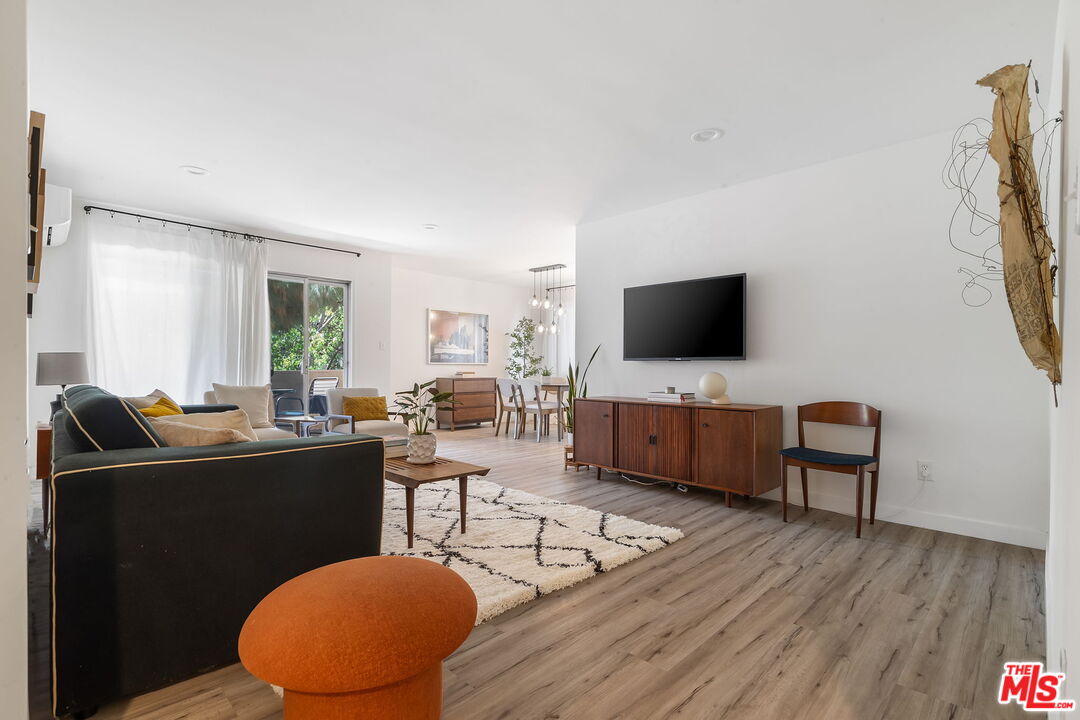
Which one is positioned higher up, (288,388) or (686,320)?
(686,320)

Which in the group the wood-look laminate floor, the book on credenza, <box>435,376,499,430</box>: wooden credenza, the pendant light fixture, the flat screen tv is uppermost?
the pendant light fixture

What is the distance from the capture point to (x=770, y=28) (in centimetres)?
226

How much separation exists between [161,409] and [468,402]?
5.39 metres

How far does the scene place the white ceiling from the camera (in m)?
2.21

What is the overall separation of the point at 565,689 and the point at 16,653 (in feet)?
4.48

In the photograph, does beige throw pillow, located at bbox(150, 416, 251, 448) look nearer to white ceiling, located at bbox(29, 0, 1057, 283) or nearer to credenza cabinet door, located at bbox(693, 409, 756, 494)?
white ceiling, located at bbox(29, 0, 1057, 283)

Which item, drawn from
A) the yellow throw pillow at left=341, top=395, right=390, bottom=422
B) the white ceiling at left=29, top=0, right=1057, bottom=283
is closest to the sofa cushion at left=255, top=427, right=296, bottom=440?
the yellow throw pillow at left=341, top=395, right=390, bottom=422

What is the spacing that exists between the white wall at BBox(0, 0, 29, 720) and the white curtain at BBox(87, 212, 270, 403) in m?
4.64

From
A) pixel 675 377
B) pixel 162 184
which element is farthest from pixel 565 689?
pixel 162 184

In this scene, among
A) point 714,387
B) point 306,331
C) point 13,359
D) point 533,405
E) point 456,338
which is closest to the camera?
point 13,359

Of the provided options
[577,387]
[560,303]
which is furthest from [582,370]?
[560,303]

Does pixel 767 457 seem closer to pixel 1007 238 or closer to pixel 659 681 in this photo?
pixel 659 681

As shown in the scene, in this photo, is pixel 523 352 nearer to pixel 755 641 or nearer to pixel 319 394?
pixel 319 394

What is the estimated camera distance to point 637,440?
4.27m
